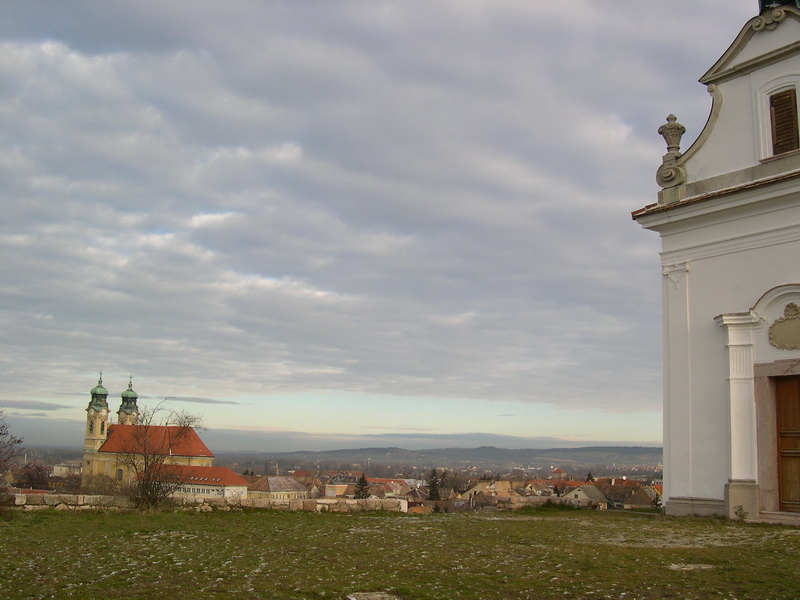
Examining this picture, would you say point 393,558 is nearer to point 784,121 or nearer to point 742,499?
point 742,499

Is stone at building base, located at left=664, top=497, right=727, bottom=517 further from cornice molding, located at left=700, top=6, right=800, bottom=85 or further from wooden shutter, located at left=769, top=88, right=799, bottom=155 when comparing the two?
cornice molding, located at left=700, top=6, right=800, bottom=85

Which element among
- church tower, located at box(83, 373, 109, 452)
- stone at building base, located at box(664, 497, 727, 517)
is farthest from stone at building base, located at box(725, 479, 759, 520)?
church tower, located at box(83, 373, 109, 452)

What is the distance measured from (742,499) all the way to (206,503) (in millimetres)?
11333

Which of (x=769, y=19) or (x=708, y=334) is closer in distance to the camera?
(x=708, y=334)

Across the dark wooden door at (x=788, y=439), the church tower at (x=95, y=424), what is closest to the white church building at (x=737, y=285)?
the dark wooden door at (x=788, y=439)

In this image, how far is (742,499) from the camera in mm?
13672

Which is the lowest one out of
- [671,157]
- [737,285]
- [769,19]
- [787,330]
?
[787,330]

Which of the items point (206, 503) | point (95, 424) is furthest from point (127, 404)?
point (206, 503)

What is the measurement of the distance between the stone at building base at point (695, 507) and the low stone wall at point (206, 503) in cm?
620

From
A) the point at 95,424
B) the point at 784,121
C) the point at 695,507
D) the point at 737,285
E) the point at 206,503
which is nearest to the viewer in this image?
the point at 695,507

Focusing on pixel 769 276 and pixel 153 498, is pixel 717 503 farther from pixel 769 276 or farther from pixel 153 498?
pixel 153 498

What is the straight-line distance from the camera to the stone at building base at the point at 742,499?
13516 millimetres

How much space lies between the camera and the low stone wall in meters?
14.5

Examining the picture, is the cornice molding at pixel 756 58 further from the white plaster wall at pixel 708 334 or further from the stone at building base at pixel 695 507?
the stone at building base at pixel 695 507
